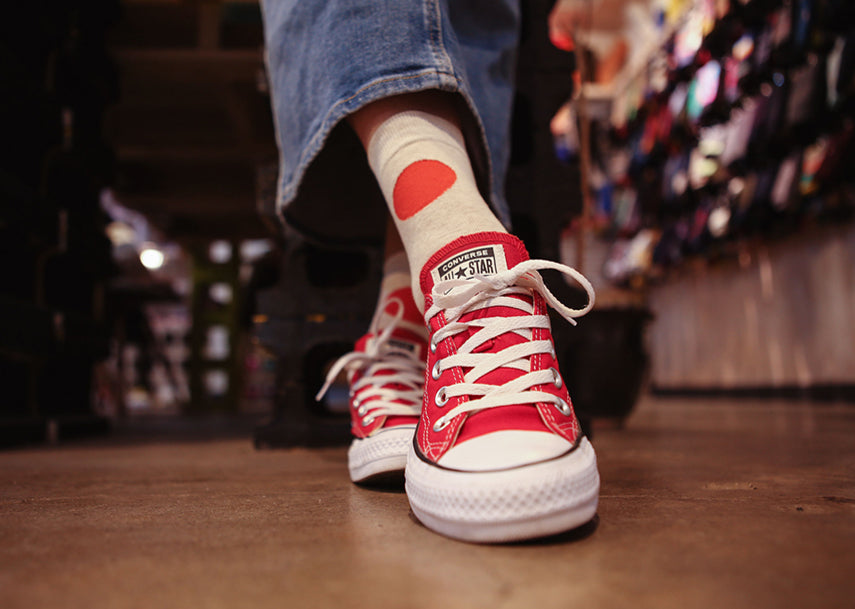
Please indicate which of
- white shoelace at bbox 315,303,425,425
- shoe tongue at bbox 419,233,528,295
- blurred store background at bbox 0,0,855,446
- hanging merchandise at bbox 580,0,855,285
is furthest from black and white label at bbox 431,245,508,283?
hanging merchandise at bbox 580,0,855,285

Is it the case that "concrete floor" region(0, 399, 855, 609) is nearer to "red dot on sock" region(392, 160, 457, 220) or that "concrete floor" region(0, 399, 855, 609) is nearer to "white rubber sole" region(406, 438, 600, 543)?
"white rubber sole" region(406, 438, 600, 543)

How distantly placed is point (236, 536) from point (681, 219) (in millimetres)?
3683

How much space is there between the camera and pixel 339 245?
972 mm

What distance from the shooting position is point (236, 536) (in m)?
0.45

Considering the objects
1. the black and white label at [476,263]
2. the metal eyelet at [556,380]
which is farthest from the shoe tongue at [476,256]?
the metal eyelet at [556,380]

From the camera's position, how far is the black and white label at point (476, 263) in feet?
1.81

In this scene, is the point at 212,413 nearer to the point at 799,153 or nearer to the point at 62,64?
the point at 62,64

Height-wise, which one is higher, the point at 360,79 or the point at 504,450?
the point at 360,79

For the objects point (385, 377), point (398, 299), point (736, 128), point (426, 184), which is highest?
point (736, 128)

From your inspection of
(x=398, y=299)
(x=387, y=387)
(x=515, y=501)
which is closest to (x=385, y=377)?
(x=387, y=387)

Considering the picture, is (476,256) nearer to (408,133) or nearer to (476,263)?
(476,263)

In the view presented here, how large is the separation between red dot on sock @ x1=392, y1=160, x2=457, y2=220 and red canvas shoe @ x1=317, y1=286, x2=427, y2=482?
20 cm

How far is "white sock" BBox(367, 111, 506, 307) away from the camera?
1.94 feet

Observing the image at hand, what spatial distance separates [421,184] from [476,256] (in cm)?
12
